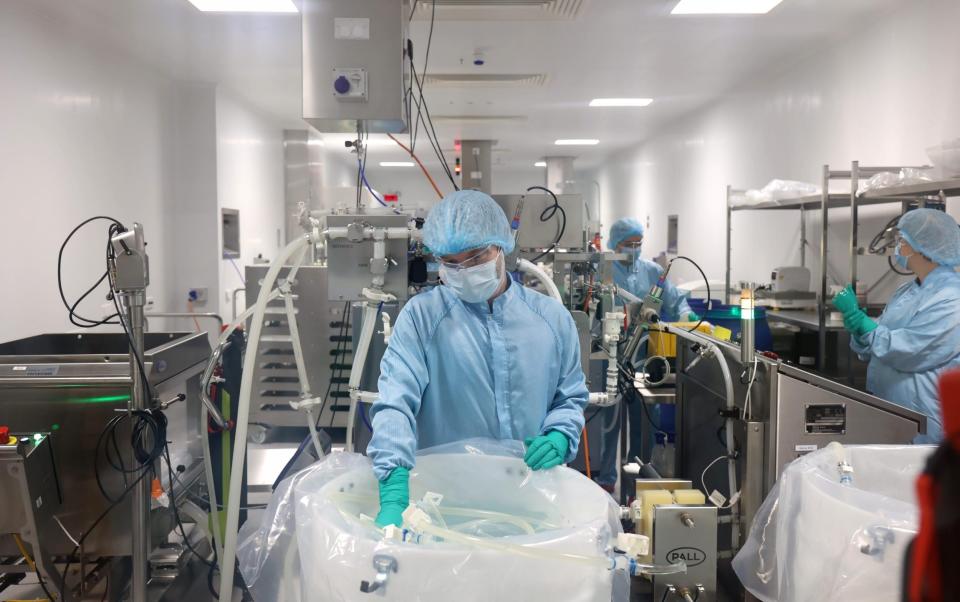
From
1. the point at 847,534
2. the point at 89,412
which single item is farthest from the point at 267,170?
the point at 847,534

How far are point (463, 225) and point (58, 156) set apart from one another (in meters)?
3.02

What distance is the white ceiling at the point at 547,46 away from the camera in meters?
3.53

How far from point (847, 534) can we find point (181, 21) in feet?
12.8

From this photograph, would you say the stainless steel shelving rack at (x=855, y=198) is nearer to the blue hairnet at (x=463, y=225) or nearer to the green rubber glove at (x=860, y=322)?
the green rubber glove at (x=860, y=322)

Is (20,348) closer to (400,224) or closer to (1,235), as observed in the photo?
(1,235)

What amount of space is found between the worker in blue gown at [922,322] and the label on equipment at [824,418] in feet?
2.57

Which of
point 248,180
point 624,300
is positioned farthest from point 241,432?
point 248,180

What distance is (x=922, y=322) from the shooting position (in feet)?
8.34

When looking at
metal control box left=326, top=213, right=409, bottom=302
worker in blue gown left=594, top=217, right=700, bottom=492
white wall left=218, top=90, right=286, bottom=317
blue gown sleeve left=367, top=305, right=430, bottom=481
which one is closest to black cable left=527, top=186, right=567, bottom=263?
worker in blue gown left=594, top=217, right=700, bottom=492

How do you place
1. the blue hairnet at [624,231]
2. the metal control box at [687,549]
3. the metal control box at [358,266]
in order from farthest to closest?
1. the blue hairnet at [624,231]
2. the metal control box at [358,266]
3. the metal control box at [687,549]

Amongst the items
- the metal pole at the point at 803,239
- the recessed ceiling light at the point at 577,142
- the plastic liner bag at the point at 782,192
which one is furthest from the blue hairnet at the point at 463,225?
the recessed ceiling light at the point at 577,142

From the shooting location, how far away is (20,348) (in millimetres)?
2449

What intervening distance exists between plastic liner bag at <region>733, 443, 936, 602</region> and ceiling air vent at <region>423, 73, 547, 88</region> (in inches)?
156

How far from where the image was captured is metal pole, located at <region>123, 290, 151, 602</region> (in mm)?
1875
